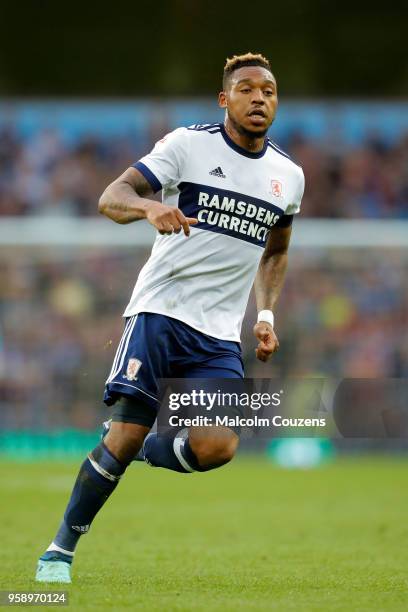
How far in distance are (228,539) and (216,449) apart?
9.05 feet

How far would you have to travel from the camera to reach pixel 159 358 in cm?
590

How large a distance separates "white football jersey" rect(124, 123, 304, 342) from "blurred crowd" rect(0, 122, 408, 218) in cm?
1431

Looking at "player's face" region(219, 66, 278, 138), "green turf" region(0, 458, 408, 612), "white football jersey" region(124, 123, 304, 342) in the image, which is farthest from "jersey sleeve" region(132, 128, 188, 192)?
"green turf" region(0, 458, 408, 612)

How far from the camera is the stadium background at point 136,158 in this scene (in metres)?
16.3

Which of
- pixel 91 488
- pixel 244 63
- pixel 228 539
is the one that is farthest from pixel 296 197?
pixel 228 539

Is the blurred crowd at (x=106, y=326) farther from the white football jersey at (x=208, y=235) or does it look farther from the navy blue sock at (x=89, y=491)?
the navy blue sock at (x=89, y=491)

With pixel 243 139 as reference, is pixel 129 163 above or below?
above

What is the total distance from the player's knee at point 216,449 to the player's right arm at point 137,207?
1.07 meters

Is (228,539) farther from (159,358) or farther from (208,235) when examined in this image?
(208,235)

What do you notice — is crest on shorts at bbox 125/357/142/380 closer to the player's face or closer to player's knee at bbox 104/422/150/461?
player's knee at bbox 104/422/150/461

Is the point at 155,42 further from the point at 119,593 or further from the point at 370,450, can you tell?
the point at 119,593

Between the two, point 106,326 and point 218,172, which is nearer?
point 218,172

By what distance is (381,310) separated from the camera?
16.5 m

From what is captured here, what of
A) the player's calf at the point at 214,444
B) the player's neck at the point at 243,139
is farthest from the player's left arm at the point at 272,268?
the player's calf at the point at 214,444
